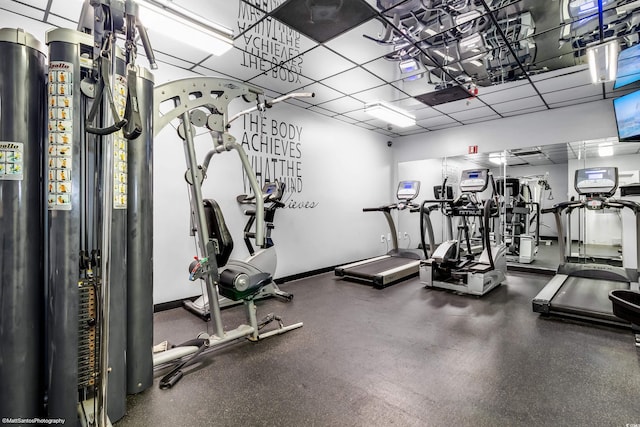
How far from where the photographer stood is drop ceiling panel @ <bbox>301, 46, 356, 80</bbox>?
11.6 ft

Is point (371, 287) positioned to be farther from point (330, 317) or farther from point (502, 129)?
point (502, 129)

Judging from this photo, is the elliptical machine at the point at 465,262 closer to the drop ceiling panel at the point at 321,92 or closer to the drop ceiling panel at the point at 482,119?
the drop ceiling panel at the point at 482,119

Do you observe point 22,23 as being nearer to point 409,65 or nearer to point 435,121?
point 409,65

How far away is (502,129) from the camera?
6047 mm

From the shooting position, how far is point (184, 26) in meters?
2.65

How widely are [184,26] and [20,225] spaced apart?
2075mm

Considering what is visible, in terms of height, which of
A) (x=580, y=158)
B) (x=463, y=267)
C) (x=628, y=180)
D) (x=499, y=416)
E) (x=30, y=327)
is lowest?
(x=499, y=416)

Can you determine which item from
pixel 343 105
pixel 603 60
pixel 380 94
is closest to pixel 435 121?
pixel 380 94

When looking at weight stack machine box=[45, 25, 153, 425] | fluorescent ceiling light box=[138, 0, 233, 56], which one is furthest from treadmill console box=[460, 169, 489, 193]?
weight stack machine box=[45, 25, 153, 425]

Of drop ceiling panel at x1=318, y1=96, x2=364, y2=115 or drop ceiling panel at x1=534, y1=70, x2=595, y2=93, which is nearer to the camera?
drop ceiling panel at x1=534, y1=70, x2=595, y2=93

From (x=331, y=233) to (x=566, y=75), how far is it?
4244 millimetres

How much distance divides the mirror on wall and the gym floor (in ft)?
10.8

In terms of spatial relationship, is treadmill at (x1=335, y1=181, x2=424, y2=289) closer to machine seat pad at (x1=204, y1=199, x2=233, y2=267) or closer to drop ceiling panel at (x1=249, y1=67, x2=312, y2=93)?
drop ceiling panel at (x1=249, y1=67, x2=312, y2=93)

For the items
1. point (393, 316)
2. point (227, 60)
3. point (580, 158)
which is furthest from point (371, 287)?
point (580, 158)
